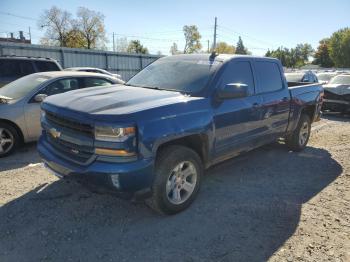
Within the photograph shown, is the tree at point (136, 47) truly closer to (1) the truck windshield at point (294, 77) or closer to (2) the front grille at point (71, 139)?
(1) the truck windshield at point (294, 77)

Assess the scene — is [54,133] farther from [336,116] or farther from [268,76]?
[336,116]

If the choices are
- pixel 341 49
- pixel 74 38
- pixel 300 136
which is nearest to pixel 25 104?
pixel 300 136

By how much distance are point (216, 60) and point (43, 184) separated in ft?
10.1

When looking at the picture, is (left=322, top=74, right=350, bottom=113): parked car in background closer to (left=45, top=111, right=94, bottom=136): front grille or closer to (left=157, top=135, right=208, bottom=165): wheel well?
(left=157, top=135, right=208, bottom=165): wheel well

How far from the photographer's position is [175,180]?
386 centimetres

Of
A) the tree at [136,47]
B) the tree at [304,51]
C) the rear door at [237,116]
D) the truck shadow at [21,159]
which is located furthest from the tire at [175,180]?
the tree at [304,51]

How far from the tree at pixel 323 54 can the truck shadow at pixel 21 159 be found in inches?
4085

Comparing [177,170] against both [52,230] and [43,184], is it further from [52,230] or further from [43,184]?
[43,184]

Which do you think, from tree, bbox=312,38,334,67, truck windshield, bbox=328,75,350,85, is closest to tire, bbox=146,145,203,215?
truck windshield, bbox=328,75,350,85

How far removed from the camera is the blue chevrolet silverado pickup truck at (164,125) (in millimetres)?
3258

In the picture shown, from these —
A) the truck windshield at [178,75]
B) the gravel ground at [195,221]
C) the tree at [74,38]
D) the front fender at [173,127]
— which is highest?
the tree at [74,38]

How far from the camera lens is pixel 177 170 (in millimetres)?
3844

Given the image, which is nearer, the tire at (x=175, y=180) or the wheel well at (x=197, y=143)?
the tire at (x=175, y=180)

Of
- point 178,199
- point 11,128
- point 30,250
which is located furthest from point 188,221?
point 11,128
